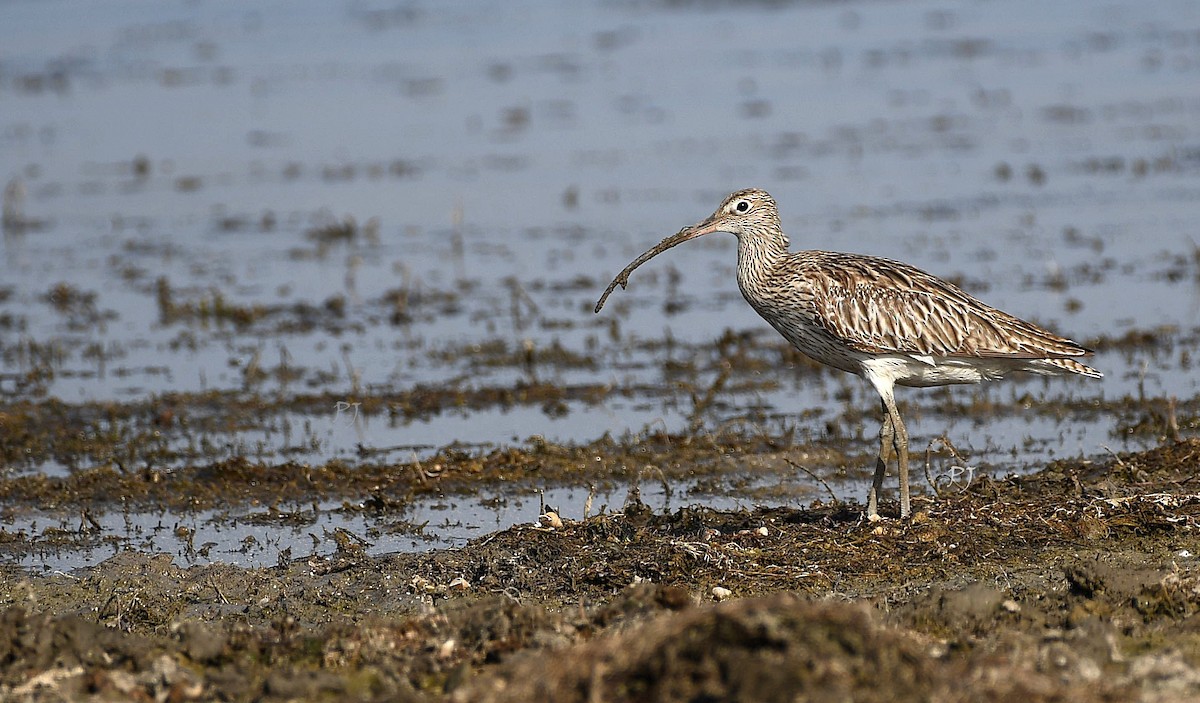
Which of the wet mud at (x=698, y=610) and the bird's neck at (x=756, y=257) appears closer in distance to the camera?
the wet mud at (x=698, y=610)

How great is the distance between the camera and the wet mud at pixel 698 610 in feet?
16.3

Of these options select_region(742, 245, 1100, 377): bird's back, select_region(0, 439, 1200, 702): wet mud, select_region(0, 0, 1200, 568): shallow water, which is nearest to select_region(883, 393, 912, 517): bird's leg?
select_region(0, 439, 1200, 702): wet mud

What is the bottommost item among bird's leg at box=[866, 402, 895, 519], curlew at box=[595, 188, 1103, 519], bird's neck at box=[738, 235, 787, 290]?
bird's leg at box=[866, 402, 895, 519]

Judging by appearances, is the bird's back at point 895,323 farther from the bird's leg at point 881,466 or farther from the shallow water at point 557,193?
the shallow water at point 557,193

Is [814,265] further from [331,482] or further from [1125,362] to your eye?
[1125,362]

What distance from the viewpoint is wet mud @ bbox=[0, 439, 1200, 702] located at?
4.96m

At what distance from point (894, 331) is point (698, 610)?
10.5 feet

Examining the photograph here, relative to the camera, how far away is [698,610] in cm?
510

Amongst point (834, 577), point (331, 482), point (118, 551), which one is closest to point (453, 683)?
point (834, 577)

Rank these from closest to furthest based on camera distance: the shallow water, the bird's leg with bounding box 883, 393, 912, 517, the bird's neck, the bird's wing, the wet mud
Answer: the wet mud, the bird's leg with bounding box 883, 393, 912, 517, the bird's wing, the bird's neck, the shallow water

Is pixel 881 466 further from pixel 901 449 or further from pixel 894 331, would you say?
pixel 894 331

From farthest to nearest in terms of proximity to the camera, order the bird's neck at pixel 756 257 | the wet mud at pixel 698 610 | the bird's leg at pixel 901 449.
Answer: the bird's neck at pixel 756 257
the bird's leg at pixel 901 449
the wet mud at pixel 698 610

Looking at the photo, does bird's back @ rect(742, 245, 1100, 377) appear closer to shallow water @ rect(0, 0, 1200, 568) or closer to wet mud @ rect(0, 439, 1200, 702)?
wet mud @ rect(0, 439, 1200, 702)

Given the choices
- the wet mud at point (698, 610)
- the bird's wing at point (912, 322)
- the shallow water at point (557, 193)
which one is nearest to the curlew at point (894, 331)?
the bird's wing at point (912, 322)
